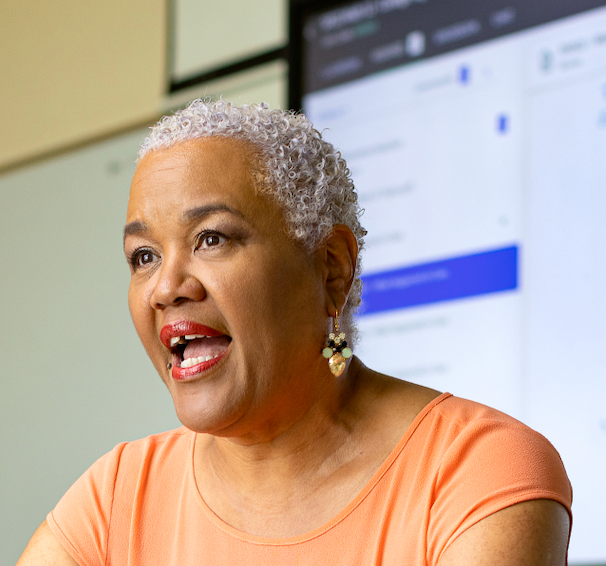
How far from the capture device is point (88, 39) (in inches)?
151

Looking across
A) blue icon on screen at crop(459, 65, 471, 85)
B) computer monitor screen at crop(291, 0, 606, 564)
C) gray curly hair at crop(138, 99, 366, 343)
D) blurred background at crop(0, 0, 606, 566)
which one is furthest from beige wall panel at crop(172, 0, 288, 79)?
gray curly hair at crop(138, 99, 366, 343)

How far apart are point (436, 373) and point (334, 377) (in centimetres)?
115

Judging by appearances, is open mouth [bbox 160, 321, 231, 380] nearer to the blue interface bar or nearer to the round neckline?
the round neckline

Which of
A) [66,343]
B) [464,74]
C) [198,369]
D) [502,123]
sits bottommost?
[66,343]

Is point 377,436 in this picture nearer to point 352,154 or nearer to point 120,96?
point 352,154

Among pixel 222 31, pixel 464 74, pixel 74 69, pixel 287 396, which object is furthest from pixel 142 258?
pixel 74 69

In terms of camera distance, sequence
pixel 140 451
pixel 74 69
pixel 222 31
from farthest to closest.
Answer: pixel 74 69 → pixel 222 31 → pixel 140 451

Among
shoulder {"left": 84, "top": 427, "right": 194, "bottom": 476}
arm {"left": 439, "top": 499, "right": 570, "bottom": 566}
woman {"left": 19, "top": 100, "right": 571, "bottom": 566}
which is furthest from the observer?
shoulder {"left": 84, "top": 427, "right": 194, "bottom": 476}

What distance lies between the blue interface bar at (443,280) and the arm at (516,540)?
1.28 meters

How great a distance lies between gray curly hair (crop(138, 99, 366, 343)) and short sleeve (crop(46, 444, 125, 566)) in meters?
0.62

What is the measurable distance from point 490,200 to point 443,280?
271 millimetres

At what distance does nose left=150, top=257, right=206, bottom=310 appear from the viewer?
4.34ft

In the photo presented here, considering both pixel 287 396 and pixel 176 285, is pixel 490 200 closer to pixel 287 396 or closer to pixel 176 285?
pixel 287 396

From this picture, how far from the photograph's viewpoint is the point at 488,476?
1.27m
